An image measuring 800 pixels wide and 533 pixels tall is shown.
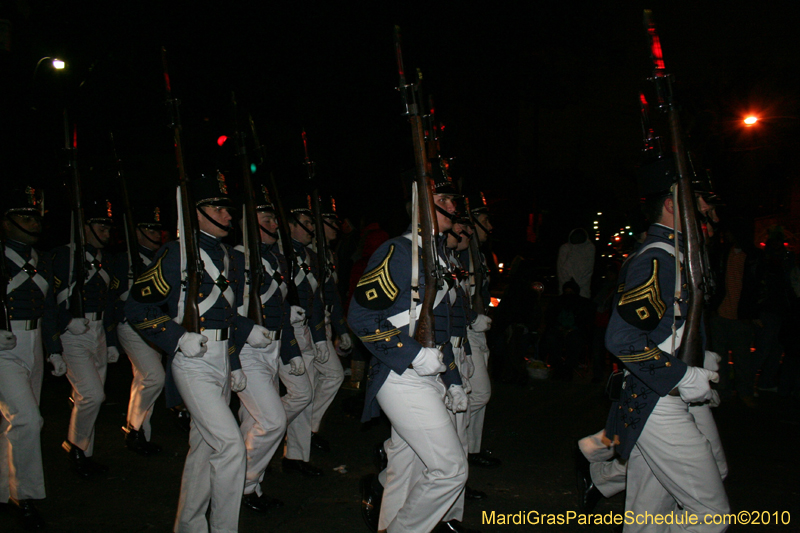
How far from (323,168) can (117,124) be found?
23.3 feet

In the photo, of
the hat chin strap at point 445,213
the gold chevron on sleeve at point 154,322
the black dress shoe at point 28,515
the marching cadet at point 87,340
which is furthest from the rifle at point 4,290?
the hat chin strap at point 445,213

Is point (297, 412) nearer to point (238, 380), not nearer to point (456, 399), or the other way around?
point (238, 380)

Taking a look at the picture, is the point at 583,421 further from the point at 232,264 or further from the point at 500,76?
the point at 500,76

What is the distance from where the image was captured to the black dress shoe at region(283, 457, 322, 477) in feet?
18.0

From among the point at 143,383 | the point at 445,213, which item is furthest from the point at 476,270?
the point at 143,383

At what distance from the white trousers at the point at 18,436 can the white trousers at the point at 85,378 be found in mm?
942

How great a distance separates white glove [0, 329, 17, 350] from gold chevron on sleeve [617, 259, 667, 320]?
4.26m

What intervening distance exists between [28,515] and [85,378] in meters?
1.55

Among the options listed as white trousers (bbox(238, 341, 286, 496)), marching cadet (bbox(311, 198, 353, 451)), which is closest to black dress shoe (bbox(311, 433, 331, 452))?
marching cadet (bbox(311, 198, 353, 451))

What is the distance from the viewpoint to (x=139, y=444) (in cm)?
605

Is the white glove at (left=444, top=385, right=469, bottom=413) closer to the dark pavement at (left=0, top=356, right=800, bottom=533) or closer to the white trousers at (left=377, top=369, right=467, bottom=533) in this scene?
the white trousers at (left=377, top=369, right=467, bottom=533)

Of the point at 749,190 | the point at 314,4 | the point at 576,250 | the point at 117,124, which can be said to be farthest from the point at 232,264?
the point at 749,190

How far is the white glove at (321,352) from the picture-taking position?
6043 millimetres

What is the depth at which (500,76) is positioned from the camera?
11.6m
